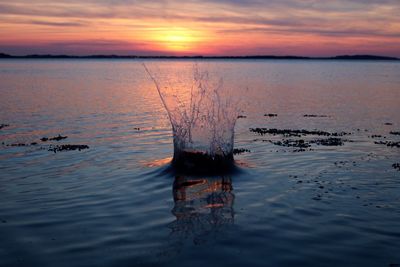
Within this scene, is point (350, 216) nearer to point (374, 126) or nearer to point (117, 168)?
point (117, 168)

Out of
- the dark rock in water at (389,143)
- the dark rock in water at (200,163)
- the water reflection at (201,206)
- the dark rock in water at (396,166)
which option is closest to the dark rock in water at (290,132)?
the dark rock in water at (389,143)

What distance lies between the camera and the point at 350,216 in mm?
12172

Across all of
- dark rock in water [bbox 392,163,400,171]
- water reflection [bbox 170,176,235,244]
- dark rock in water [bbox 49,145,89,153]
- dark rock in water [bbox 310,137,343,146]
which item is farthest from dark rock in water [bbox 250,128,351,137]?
water reflection [bbox 170,176,235,244]

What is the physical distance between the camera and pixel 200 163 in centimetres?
1791

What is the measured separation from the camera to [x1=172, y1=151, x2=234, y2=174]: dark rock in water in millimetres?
17688

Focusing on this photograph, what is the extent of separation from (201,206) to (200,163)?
4.98 m

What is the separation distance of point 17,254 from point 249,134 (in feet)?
65.0

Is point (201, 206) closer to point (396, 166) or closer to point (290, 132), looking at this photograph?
point (396, 166)

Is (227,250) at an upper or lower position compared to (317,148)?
lower

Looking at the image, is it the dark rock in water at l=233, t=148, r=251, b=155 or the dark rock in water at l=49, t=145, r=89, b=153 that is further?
the dark rock in water at l=49, t=145, r=89, b=153

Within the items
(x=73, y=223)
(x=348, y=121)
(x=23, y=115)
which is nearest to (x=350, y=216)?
(x=73, y=223)

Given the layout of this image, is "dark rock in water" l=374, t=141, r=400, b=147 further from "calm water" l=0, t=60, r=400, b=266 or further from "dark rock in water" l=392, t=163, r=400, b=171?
"dark rock in water" l=392, t=163, r=400, b=171

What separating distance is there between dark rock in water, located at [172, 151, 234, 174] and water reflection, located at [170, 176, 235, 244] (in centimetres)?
101

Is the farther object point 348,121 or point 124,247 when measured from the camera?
point 348,121
